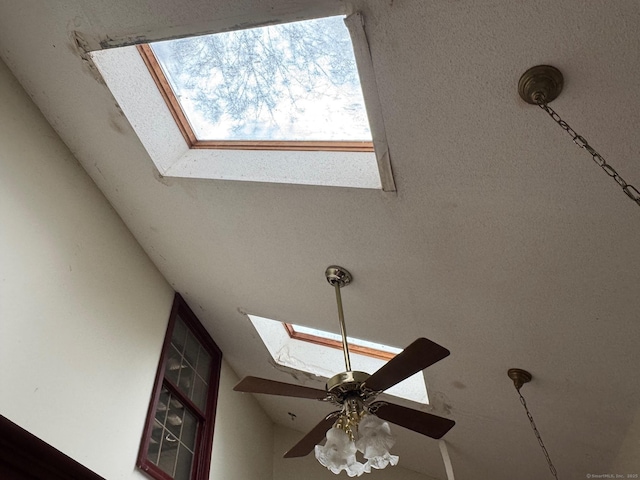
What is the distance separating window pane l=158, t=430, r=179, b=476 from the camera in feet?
9.84

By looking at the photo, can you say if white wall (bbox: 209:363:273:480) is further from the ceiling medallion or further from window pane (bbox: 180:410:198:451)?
the ceiling medallion

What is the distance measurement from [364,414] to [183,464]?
1981 mm

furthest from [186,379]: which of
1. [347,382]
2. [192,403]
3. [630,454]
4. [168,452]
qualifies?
[630,454]

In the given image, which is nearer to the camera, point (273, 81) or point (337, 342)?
point (273, 81)

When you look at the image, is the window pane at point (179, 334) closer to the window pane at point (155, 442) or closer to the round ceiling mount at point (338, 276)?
the window pane at point (155, 442)

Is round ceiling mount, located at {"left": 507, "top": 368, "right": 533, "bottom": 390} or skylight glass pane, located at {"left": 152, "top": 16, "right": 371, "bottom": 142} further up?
skylight glass pane, located at {"left": 152, "top": 16, "right": 371, "bottom": 142}

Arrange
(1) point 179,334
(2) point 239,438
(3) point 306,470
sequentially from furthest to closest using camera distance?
1. (3) point 306,470
2. (2) point 239,438
3. (1) point 179,334

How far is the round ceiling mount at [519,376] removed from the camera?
2.59 m

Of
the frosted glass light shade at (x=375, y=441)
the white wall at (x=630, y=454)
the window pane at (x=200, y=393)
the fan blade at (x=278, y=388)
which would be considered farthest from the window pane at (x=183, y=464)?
the white wall at (x=630, y=454)

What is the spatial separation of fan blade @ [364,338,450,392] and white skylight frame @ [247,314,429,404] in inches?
66.6

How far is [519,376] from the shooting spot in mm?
A: 2602

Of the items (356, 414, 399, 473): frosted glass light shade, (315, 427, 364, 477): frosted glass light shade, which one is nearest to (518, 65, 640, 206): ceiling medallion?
(356, 414, 399, 473): frosted glass light shade

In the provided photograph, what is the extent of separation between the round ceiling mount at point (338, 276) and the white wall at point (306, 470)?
2804mm

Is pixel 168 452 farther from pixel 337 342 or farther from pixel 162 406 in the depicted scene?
pixel 337 342
